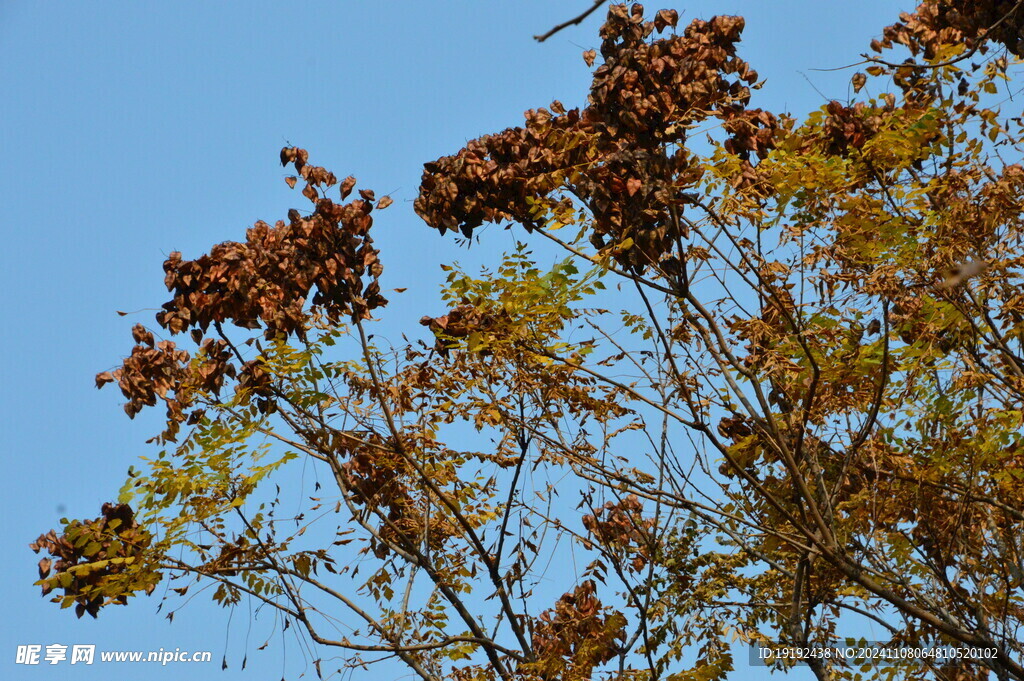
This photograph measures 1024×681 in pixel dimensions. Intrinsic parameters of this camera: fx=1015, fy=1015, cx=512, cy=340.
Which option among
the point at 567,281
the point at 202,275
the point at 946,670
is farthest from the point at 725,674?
the point at 202,275

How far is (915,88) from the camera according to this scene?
7496 mm

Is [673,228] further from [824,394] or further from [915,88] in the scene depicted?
[915,88]

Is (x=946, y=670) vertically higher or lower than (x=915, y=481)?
lower

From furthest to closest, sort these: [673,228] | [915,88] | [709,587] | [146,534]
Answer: [915,88]
[709,587]
[146,534]
[673,228]

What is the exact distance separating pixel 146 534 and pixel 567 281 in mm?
3094

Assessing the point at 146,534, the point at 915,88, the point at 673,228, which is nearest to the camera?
the point at 673,228

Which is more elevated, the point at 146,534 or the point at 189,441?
the point at 189,441

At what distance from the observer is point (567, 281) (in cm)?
605

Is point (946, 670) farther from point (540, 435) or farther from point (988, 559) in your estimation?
point (540, 435)

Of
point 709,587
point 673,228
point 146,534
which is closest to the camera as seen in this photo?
point 673,228

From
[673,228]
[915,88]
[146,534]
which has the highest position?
[915,88]

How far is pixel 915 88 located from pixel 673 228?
280 centimetres

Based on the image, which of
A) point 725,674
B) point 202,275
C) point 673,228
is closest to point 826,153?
point 673,228

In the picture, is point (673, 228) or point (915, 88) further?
point (915, 88)
